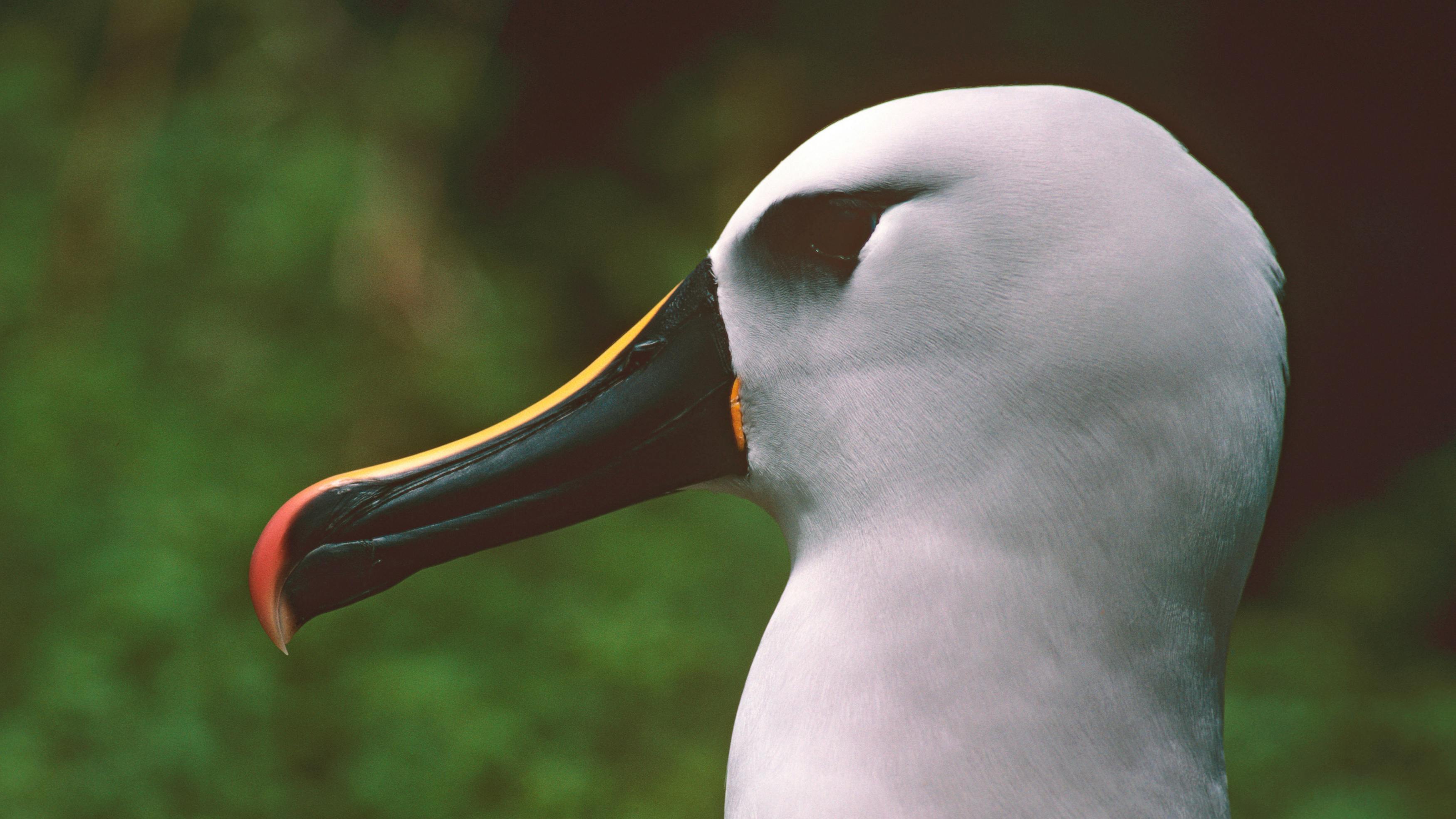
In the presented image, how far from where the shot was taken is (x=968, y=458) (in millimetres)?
1043

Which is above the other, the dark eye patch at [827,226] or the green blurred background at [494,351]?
the dark eye patch at [827,226]

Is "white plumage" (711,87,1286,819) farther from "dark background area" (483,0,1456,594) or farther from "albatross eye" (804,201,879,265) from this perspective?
"dark background area" (483,0,1456,594)

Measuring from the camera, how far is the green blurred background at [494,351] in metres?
3.06

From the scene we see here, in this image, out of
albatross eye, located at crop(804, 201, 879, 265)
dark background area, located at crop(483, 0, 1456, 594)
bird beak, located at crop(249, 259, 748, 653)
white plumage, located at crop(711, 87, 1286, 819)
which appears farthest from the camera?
dark background area, located at crop(483, 0, 1456, 594)

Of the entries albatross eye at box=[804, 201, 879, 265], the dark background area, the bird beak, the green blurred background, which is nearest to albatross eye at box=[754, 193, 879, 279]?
albatross eye at box=[804, 201, 879, 265]

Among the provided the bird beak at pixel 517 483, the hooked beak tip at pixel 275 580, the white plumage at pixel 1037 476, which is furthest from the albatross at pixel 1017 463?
the hooked beak tip at pixel 275 580

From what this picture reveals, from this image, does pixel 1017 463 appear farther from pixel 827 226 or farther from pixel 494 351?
pixel 494 351

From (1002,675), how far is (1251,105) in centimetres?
354

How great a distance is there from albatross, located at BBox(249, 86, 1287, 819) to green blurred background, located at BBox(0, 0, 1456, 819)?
212 centimetres

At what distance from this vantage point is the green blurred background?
3064 millimetres

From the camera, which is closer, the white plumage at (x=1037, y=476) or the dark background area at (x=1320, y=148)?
the white plumage at (x=1037, y=476)

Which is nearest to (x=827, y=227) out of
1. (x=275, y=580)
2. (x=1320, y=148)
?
(x=275, y=580)

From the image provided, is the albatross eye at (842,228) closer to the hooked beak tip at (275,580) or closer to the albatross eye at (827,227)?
the albatross eye at (827,227)

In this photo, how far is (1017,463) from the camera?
1029mm
